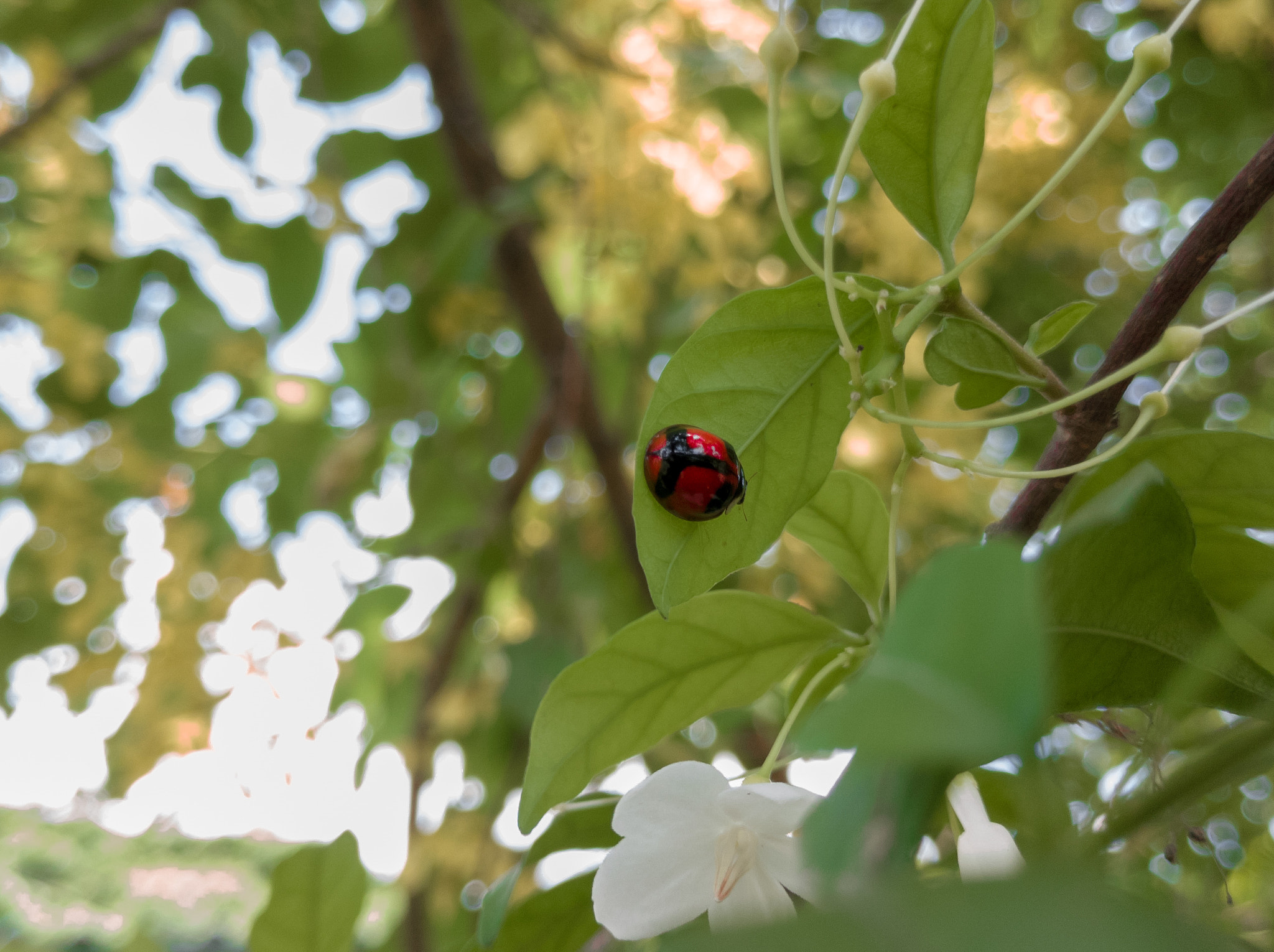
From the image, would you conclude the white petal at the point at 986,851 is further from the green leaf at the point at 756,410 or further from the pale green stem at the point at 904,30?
the pale green stem at the point at 904,30

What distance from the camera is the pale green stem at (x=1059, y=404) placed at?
0.20 metres

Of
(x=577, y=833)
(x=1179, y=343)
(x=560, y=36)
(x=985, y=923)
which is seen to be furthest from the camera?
(x=560, y=36)

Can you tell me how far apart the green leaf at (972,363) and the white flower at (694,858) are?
0.40 feet

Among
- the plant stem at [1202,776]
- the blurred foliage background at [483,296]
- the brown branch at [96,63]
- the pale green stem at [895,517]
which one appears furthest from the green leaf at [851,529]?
the brown branch at [96,63]

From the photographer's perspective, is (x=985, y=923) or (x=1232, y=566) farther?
(x=1232, y=566)

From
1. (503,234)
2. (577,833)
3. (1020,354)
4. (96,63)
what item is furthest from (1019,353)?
(96,63)

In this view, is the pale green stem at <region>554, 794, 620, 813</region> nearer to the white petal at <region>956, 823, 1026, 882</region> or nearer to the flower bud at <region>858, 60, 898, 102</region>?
the white petal at <region>956, 823, 1026, 882</region>

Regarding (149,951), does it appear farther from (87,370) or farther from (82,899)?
(82,899)

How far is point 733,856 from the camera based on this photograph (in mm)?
226

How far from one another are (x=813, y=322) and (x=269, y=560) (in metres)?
1.13

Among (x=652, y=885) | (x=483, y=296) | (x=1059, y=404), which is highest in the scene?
(x=1059, y=404)

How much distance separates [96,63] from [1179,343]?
1206mm

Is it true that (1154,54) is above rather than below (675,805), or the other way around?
above

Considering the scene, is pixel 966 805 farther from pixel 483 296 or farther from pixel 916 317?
pixel 483 296
